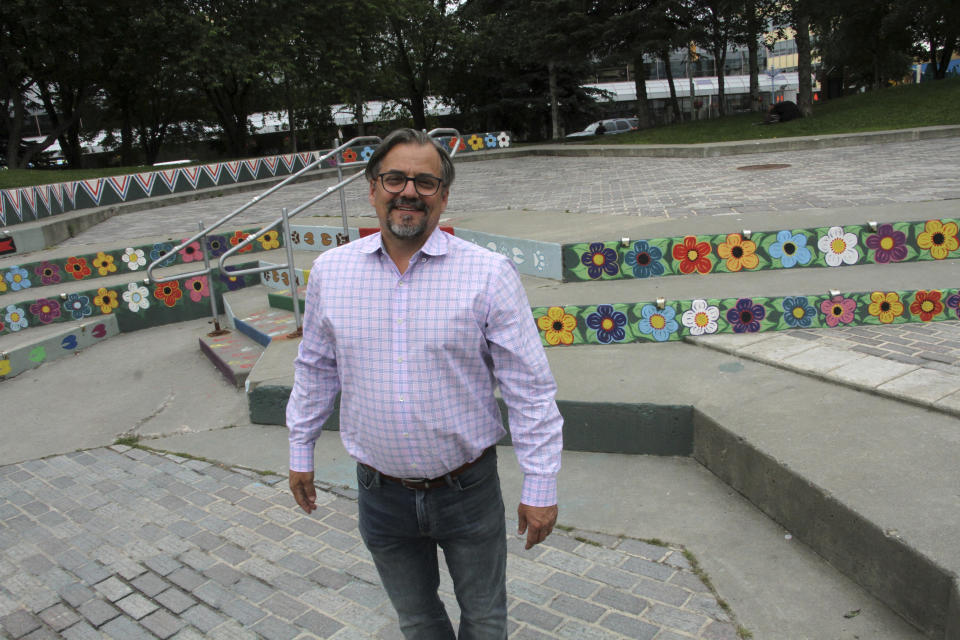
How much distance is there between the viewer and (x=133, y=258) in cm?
945

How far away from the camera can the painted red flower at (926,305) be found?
4.88 meters

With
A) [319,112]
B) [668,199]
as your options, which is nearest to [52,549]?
[668,199]

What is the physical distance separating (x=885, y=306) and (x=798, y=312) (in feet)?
1.88

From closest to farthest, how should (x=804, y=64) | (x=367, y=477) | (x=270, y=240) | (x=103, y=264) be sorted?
(x=367, y=477) < (x=103, y=264) < (x=270, y=240) < (x=804, y=64)

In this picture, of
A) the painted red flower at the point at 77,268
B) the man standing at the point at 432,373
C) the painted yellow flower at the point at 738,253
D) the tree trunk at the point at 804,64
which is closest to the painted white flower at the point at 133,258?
the painted red flower at the point at 77,268

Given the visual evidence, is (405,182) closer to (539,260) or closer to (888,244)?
(539,260)

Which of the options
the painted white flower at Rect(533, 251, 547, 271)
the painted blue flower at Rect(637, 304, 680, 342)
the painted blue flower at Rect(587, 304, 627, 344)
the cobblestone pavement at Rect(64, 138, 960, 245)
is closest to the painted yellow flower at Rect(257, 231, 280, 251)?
the cobblestone pavement at Rect(64, 138, 960, 245)

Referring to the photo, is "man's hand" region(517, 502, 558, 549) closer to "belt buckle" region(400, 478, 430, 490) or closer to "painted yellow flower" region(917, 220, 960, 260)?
"belt buckle" region(400, 478, 430, 490)

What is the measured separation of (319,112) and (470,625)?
3130cm

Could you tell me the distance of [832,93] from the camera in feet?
122

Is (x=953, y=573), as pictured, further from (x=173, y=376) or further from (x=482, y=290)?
(x=173, y=376)

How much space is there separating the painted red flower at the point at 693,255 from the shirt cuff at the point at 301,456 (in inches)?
179

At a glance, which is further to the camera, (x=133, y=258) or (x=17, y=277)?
(x=133, y=258)

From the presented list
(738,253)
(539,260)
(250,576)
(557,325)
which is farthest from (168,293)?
(738,253)
